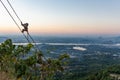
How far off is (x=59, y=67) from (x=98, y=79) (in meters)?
36.5

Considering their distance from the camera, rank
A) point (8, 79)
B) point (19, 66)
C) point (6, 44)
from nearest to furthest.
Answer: point (8, 79) < point (19, 66) < point (6, 44)

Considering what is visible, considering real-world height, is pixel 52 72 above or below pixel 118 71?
above

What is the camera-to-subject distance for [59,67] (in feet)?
64.2

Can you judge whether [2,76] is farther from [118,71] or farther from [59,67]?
[118,71]

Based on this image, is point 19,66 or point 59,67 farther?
point 59,67

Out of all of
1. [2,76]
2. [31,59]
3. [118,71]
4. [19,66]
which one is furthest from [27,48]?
[118,71]

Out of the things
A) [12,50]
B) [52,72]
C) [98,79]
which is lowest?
[98,79]

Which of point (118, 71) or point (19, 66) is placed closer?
point (19, 66)

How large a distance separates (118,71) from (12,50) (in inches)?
1871

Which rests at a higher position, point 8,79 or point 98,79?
point 8,79

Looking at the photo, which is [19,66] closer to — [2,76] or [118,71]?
[2,76]

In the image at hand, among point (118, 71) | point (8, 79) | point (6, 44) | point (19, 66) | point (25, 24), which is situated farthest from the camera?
point (118, 71)

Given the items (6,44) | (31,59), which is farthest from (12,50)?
(31,59)

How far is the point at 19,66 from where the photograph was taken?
1507 cm
